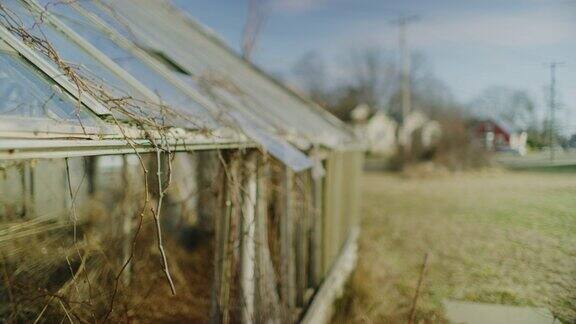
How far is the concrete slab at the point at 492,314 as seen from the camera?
2826 mm

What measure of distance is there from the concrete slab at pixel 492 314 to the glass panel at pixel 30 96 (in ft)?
9.28

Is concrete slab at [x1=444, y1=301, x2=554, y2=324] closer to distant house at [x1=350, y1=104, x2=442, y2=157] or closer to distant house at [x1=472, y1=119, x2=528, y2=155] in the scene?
distant house at [x1=472, y1=119, x2=528, y2=155]

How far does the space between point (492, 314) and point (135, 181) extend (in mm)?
4511

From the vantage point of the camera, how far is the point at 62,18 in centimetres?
293

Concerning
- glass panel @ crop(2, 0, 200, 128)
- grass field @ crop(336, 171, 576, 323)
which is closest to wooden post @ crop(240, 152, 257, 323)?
glass panel @ crop(2, 0, 200, 128)


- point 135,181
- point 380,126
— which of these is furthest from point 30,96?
point 380,126

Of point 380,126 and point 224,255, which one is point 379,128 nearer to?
point 380,126

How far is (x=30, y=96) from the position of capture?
1.81m

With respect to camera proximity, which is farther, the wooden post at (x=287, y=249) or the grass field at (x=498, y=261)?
the wooden post at (x=287, y=249)

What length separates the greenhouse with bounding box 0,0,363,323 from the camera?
195cm

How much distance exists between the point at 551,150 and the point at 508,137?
1.00 meters

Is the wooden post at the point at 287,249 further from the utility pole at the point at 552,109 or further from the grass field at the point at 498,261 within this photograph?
the utility pole at the point at 552,109

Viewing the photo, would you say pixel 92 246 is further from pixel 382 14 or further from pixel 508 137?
pixel 382 14

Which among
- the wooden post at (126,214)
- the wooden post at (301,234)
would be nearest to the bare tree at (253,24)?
the wooden post at (126,214)
